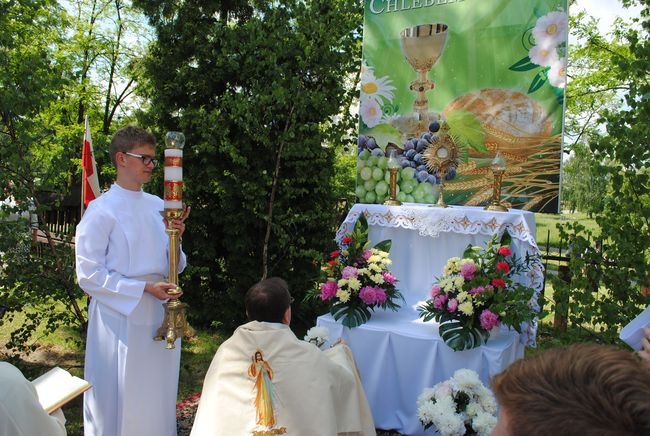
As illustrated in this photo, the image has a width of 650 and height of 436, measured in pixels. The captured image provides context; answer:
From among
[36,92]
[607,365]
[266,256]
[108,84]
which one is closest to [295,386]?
[607,365]

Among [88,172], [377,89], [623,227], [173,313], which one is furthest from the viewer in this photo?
[377,89]

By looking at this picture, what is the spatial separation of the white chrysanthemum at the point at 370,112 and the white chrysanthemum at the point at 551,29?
1.80m

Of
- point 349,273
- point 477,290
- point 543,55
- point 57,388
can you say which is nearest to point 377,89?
point 543,55

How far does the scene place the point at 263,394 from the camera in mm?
2502

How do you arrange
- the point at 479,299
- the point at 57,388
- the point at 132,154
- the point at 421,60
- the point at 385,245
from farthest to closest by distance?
the point at 421,60
the point at 385,245
the point at 479,299
the point at 132,154
the point at 57,388

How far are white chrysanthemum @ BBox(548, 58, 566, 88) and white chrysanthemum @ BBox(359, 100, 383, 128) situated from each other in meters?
1.85

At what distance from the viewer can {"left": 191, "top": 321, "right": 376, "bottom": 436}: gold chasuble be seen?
2.50 metres

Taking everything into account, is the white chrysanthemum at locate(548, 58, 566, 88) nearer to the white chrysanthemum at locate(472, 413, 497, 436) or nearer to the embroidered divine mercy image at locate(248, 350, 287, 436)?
the white chrysanthemum at locate(472, 413, 497, 436)

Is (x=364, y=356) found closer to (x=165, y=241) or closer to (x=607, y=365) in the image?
(x=165, y=241)

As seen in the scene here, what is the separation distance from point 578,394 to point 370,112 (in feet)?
18.1

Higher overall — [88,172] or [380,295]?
[88,172]

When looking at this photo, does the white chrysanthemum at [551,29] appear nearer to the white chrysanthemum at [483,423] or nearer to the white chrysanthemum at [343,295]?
the white chrysanthemum at [343,295]

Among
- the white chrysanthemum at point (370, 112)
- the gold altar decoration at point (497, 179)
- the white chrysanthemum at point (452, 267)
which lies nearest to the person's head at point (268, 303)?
the white chrysanthemum at point (452, 267)

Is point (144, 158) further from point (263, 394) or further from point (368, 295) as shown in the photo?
point (368, 295)
